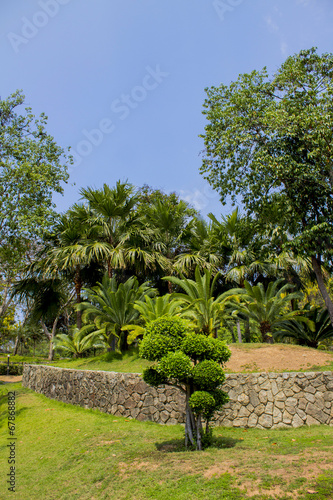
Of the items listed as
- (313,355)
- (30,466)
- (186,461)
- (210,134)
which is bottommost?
(30,466)

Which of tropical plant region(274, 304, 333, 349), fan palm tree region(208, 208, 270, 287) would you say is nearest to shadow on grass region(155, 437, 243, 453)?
tropical plant region(274, 304, 333, 349)

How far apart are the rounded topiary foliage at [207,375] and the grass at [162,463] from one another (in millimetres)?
1103

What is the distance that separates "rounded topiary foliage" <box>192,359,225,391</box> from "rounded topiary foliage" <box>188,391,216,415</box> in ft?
0.64

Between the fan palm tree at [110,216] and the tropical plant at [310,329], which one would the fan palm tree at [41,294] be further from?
the tropical plant at [310,329]

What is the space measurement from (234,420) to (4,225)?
1240 centimetres

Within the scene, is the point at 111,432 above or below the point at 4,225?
below

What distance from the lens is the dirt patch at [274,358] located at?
1062 centimetres

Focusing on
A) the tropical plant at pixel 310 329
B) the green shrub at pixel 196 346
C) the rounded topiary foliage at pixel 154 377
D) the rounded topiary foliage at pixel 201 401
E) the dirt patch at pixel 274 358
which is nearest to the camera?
the rounded topiary foliage at pixel 201 401

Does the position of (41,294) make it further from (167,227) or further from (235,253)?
(235,253)

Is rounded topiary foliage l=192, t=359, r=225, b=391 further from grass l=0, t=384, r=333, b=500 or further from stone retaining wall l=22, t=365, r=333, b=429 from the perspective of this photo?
stone retaining wall l=22, t=365, r=333, b=429

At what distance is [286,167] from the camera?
13.1 meters

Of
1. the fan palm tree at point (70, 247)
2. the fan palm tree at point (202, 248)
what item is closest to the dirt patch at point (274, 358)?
the fan palm tree at point (202, 248)

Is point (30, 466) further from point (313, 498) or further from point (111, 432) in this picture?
point (313, 498)

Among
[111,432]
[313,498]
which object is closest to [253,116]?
[111,432]
